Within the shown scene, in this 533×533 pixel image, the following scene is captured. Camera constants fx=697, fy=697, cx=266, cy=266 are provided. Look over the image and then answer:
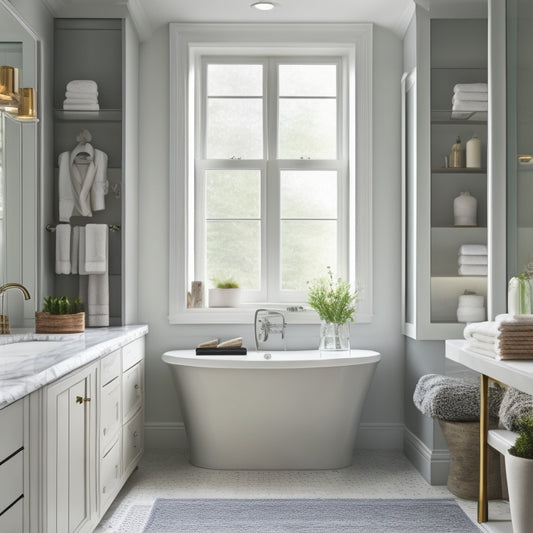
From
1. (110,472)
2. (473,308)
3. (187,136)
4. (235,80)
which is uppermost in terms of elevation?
(235,80)

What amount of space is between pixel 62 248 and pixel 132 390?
2.91ft

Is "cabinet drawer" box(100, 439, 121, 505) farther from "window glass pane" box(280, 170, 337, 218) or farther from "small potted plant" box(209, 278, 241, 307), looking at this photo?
"window glass pane" box(280, 170, 337, 218)

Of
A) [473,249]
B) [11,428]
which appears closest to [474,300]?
[473,249]

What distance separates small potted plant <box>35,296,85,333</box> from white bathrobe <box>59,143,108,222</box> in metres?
0.65

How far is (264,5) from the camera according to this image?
13.1 feet

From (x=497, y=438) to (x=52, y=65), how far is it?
3116 mm

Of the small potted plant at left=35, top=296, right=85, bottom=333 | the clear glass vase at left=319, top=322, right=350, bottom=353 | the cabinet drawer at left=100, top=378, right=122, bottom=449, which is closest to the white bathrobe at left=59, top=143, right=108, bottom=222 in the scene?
the small potted plant at left=35, top=296, right=85, bottom=333

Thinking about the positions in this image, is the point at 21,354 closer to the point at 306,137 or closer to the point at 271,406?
the point at 271,406

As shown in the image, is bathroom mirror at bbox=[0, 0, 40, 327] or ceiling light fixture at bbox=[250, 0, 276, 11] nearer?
bathroom mirror at bbox=[0, 0, 40, 327]

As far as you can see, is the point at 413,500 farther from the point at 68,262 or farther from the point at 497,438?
the point at 68,262

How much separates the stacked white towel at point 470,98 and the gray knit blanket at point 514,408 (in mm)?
1757

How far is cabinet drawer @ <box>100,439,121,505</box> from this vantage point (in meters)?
3.03

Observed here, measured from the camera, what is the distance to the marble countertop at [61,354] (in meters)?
1.93

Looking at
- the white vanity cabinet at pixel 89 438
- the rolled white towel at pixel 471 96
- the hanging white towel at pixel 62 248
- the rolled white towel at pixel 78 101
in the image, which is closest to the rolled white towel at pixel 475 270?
the rolled white towel at pixel 471 96
